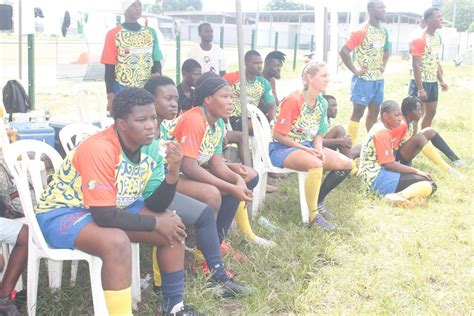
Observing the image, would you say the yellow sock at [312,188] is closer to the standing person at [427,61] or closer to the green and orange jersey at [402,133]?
the green and orange jersey at [402,133]

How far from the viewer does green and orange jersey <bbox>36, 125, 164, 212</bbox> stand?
2.65 meters

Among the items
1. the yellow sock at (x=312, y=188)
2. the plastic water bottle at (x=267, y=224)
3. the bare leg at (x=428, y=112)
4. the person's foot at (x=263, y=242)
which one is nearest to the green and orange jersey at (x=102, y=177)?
the person's foot at (x=263, y=242)

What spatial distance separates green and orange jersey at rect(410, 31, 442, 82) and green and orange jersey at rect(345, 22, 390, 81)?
0.69m

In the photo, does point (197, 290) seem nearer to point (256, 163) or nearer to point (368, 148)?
point (256, 163)

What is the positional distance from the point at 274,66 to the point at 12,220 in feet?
12.4

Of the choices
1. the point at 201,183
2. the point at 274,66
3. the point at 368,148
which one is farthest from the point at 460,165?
the point at 201,183

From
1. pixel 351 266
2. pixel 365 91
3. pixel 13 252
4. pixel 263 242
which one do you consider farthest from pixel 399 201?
pixel 13 252

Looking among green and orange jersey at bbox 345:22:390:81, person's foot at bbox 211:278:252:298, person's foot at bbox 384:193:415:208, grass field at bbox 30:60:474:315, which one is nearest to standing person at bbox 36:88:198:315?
person's foot at bbox 211:278:252:298

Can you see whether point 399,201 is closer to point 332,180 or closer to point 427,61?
point 332,180

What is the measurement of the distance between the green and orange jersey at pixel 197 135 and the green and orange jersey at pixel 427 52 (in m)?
4.48

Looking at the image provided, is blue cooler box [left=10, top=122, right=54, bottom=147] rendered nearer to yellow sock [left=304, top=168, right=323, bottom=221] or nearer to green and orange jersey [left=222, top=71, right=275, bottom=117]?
green and orange jersey [left=222, top=71, right=275, bottom=117]

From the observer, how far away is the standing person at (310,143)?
462 centimetres

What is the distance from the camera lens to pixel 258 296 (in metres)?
3.36

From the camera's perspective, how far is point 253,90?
5.95 meters
